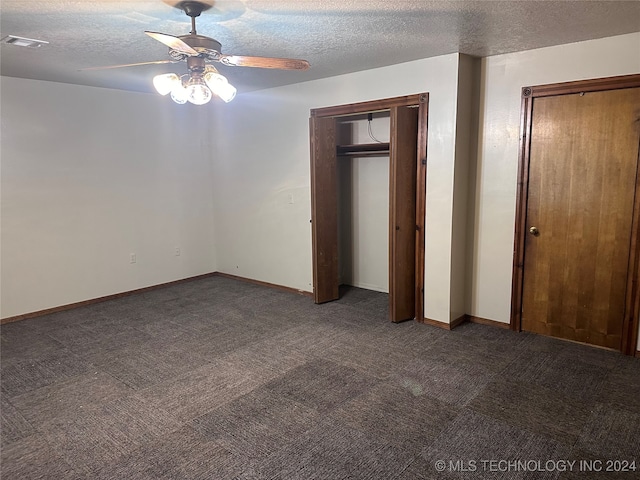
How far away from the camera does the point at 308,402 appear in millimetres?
2791

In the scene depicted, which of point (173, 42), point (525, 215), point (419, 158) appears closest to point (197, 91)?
point (173, 42)

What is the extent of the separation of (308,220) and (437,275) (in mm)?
1668

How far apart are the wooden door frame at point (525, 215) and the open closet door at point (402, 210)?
0.90 metres

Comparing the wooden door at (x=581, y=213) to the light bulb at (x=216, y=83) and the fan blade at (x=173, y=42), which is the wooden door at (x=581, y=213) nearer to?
the light bulb at (x=216, y=83)

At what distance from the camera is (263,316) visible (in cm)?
442

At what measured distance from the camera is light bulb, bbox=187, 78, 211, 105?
2.52m

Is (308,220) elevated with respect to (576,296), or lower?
elevated

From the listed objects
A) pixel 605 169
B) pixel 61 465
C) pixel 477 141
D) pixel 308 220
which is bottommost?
pixel 61 465

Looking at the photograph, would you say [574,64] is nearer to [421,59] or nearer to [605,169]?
[605,169]

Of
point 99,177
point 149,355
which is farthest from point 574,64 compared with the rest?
point 99,177

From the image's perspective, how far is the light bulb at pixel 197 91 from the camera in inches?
99.0

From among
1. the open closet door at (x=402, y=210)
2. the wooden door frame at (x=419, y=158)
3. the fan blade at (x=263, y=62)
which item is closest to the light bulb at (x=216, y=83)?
the fan blade at (x=263, y=62)

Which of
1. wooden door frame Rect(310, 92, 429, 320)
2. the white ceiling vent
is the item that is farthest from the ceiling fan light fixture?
wooden door frame Rect(310, 92, 429, 320)

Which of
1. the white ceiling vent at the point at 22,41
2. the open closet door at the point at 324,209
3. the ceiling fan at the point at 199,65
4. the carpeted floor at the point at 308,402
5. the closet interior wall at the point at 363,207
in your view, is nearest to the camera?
the carpeted floor at the point at 308,402
